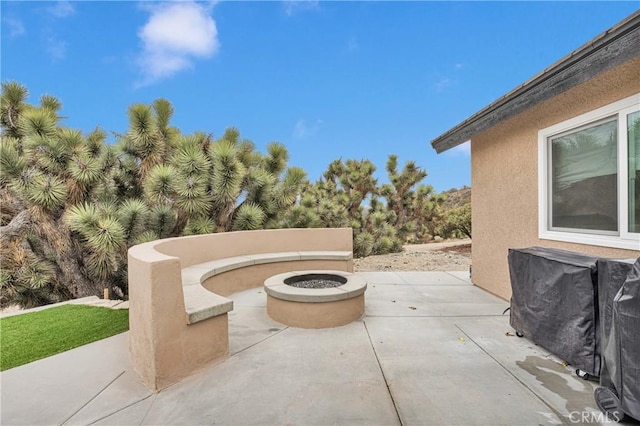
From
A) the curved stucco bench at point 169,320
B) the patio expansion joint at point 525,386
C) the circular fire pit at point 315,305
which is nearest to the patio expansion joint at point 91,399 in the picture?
the curved stucco bench at point 169,320

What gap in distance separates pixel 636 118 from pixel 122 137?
486 inches

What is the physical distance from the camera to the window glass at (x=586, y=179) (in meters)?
3.53

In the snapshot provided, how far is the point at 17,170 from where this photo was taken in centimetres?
880

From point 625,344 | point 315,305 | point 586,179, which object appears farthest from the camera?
point 315,305

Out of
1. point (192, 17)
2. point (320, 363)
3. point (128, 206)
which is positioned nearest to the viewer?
point (320, 363)

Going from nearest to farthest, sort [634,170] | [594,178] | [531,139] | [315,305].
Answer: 1. [634,170]
2. [594,178]
3. [315,305]
4. [531,139]

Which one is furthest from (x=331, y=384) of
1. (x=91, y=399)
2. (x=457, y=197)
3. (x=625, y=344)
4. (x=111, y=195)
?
(x=457, y=197)

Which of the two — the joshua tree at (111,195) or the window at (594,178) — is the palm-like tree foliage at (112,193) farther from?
the window at (594,178)

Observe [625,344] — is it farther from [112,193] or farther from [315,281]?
[112,193]

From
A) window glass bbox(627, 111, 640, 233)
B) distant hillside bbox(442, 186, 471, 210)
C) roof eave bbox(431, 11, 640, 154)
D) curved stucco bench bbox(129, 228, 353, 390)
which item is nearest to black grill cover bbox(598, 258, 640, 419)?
window glass bbox(627, 111, 640, 233)

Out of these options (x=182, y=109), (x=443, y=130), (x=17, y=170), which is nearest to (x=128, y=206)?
(x=17, y=170)

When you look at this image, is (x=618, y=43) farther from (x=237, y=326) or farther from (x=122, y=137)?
(x=122, y=137)

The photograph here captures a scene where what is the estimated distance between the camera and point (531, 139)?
470 cm

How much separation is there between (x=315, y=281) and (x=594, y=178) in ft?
13.9
